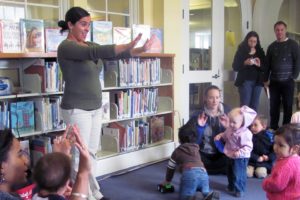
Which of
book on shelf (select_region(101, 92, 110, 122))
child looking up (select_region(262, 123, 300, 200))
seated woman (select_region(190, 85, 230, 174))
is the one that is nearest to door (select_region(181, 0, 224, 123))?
seated woman (select_region(190, 85, 230, 174))

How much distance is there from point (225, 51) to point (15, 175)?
4.08 metres

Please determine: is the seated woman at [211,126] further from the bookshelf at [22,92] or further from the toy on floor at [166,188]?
the bookshelf at [22,92]

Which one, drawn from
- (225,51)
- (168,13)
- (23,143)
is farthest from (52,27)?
(225,51)

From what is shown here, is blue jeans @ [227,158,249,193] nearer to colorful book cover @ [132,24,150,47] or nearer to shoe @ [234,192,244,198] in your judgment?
shoe @ [234,192,244,198]

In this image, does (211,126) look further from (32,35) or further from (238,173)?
(32,35)

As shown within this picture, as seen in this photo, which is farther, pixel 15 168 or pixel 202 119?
pixel 202 119

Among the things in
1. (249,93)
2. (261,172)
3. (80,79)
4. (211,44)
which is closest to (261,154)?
(261,172)

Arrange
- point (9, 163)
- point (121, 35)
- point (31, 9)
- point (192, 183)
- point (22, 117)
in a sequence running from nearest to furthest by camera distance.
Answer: point (9, 163) < point (192, 183) < point (22, 117) < point (31, 9) < point (121, 35)

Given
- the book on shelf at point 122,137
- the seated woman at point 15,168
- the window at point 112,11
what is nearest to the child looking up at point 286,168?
the seated woman at point 15,168

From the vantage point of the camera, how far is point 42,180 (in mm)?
1334

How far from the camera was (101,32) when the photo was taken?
11.0 feet

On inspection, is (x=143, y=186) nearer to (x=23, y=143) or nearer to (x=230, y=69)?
(x=23, y=143)

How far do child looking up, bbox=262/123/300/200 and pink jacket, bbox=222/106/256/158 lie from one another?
2.93 ft

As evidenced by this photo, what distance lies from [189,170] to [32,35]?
5.11ft
